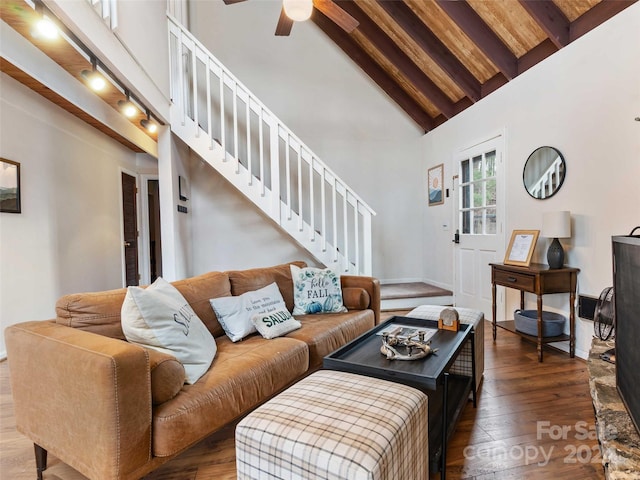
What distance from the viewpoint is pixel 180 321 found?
1.67 m

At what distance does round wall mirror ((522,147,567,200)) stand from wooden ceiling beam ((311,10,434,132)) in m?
2.24

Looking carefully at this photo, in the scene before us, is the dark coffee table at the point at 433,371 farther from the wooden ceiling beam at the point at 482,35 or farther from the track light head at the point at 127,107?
the track light head at the point at 127,107

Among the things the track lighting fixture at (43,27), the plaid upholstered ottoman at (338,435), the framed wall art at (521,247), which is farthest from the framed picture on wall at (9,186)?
the framed wall art at (521,247)

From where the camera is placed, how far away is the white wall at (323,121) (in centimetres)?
486

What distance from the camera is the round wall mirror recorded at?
9.52ft

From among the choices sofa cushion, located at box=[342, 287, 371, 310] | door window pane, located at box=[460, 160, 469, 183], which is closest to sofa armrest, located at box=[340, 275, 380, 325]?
sofa cushion, located at box=[342, 287, 371, 310]

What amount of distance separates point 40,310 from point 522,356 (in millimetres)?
4536

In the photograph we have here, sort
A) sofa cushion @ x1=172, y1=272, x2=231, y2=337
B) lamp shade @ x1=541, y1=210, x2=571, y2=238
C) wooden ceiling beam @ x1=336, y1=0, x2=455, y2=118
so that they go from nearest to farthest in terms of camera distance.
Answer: sofa cushion @ x1=172, y1=272, x2=231, y2=337, lamp shade @ x1=541, y1=210, x2=571, y2=238, wooden ceiling beam @ x1=336, y1=0, x2=455, y2=118

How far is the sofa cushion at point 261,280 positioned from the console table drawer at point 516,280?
1.98 m

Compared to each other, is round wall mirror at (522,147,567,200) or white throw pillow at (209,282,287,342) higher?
round wall mirror at (522,147,567,200)

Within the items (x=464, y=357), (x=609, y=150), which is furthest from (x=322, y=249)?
(x=609, y=150)

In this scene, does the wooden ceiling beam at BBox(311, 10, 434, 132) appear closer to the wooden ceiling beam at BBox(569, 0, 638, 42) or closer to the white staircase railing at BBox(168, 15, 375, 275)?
the white staircase railing at BBox(168, 15, 375, 275)

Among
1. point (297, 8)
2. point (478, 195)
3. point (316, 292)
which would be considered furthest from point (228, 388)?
point (478, 195)

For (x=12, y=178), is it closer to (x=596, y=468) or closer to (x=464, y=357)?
(x=464, y=357)
